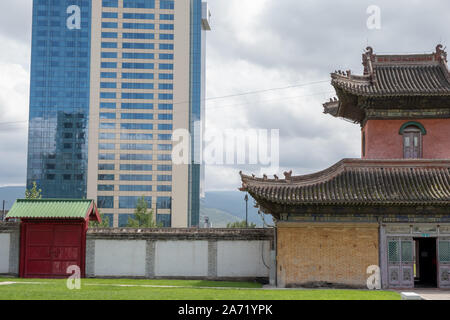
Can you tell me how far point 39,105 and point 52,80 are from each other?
5.79 metres

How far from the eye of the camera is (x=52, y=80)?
110250 mm

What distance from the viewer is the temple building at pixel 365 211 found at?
23.9 meters

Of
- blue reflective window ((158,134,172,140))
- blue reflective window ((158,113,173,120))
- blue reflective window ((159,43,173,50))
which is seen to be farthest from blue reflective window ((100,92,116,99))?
blue reflective window ((159,43,173,50))

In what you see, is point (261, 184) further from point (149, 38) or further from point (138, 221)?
point (149, 38)

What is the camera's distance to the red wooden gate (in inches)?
1083

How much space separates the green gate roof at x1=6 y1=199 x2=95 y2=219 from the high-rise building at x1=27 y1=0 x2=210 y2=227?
7966cm

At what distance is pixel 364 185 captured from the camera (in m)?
24.4

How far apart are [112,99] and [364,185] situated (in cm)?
9099

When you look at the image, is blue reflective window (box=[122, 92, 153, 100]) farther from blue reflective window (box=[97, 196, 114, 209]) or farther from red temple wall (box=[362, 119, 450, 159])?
red temple wall (box=[362, 119, 450, 159])

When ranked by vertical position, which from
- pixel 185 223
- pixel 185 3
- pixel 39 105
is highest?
pixel 185 3

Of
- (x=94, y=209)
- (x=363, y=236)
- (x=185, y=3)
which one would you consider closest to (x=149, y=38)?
(x=185, y=3)

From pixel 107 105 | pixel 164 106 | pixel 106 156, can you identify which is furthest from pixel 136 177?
pixel 107 105

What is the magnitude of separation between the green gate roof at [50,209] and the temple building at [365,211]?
8723 mm
